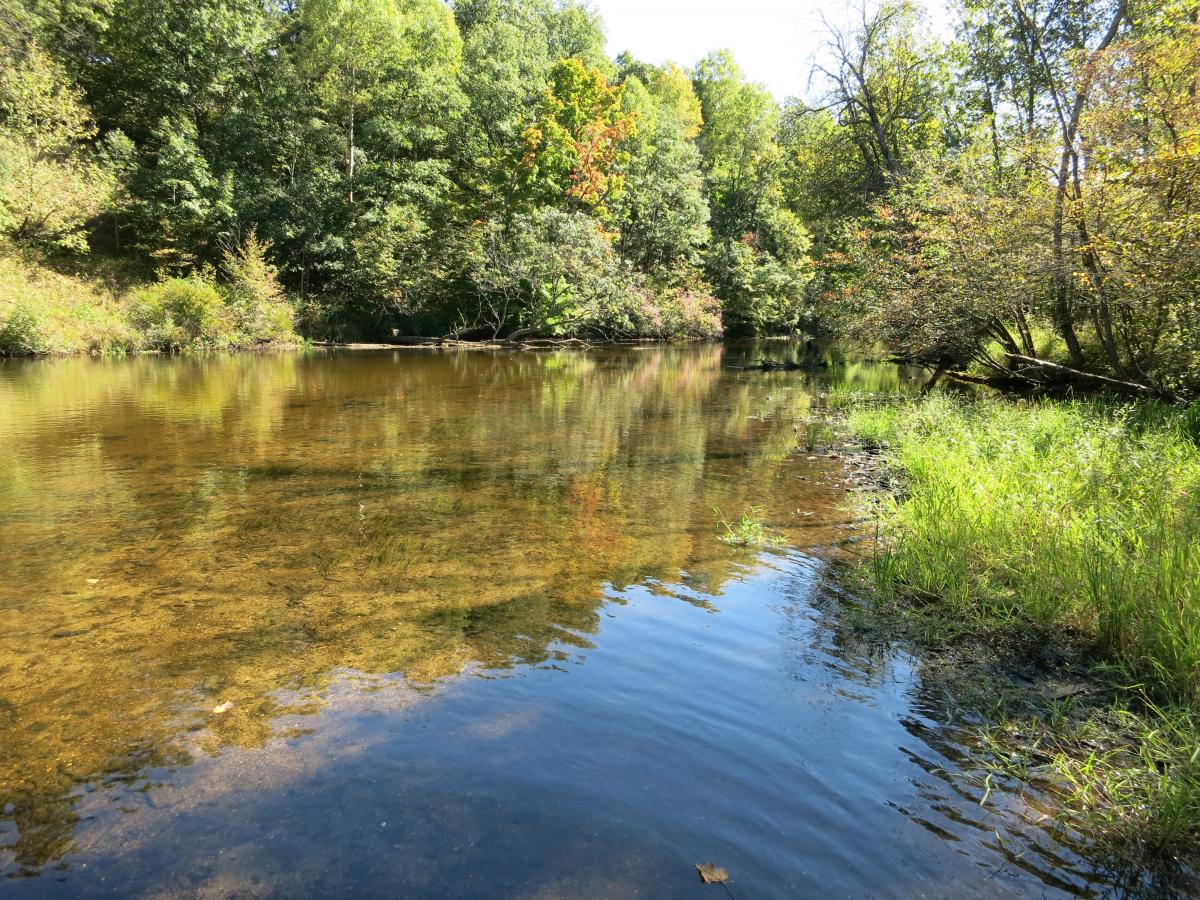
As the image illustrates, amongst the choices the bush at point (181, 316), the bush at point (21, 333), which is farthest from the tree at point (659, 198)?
the bush at point (21, 333)

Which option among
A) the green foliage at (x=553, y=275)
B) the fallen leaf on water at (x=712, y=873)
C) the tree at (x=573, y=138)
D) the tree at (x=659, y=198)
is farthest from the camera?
the tree at (x=659, y=198)

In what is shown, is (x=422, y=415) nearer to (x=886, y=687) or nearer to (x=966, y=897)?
(x=886, y=687)

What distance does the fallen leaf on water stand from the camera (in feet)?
8.26

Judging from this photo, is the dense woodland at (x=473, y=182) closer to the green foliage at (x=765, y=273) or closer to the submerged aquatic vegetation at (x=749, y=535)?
the green foliage at (x=765, y=273)

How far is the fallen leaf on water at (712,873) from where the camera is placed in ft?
8.26

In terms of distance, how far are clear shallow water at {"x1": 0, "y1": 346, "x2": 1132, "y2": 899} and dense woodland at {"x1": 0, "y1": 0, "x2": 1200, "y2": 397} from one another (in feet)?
32.2

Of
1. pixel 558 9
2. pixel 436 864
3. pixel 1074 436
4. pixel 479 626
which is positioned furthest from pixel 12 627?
pixel 558 9

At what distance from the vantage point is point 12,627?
175 inches

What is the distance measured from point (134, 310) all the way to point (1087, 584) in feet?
107


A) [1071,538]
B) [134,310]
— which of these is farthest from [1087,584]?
[134,310]

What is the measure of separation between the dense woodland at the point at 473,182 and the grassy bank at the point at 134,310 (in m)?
0.15

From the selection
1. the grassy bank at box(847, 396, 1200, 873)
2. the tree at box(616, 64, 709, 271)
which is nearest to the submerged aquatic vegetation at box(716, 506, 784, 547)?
the grassy bank at box(847, 396, 1200, 873)

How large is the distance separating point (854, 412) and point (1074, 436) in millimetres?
5143

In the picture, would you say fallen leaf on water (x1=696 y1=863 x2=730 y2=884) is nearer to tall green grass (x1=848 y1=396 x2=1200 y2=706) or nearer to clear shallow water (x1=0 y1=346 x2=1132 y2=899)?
clear shallow water (x1=0 y1=346 x2=1132 y2=899)
